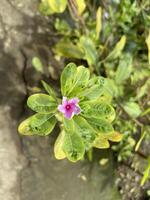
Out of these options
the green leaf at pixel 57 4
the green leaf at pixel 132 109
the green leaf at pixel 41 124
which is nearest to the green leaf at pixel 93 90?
the green leaf at pixel 41 124

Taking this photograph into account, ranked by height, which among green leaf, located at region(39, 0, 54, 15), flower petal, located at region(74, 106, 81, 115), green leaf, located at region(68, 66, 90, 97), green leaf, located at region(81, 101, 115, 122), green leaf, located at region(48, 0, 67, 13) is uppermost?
green leaf, located at region(48, 0, 67, 13)

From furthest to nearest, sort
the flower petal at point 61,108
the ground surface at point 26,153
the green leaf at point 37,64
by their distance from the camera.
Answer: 1. the green leaf at point 37,64
2. the ground surface at point 26,153
3. the flower petal at point 61,108

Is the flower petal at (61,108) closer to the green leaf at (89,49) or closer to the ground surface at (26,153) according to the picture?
the ground surface at (26,153)

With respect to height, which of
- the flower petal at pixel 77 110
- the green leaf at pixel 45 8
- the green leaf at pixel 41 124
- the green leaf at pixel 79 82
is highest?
the green leaf at pixel 45 8

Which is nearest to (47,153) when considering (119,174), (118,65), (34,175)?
(34,175)

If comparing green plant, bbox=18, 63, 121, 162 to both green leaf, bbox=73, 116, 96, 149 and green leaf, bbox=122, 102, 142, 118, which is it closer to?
green leaf, bbox=73, 116, 96, 149

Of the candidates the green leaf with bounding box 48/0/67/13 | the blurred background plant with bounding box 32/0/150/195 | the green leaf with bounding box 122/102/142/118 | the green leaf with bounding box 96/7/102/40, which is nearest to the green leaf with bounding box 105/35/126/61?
the blurred background plant with bounding box 32/0/150/195
